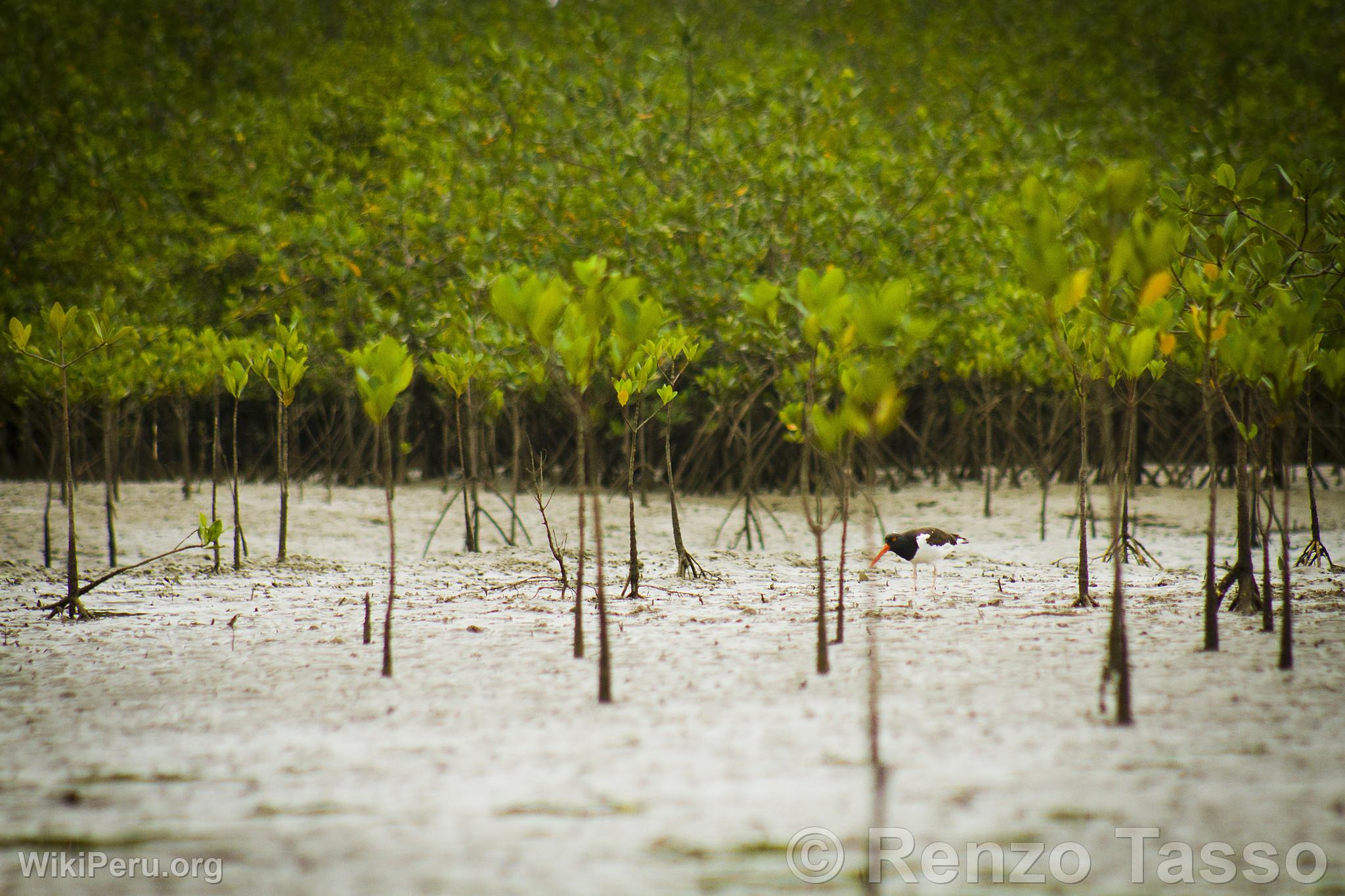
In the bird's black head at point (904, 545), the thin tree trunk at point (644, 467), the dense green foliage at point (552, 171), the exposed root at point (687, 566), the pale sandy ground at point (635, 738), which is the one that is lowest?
the pale sandy ground at point (635, 738)

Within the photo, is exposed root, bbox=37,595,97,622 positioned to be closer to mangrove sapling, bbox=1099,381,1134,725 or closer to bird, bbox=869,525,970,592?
bird, bbox=869,525,970,592

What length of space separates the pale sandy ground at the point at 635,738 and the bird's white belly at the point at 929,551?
9.0 inches

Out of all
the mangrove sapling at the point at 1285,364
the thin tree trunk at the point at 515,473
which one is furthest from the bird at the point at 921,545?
the thin tree trunk at the point at 515,473

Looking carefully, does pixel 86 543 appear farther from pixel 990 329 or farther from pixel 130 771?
pixel 990 329

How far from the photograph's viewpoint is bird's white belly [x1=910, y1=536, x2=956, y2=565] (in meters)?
4.89

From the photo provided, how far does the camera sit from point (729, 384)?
8.55 meters

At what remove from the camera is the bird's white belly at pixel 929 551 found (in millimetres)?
4887

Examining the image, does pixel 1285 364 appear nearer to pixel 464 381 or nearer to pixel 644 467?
pixel 464 381

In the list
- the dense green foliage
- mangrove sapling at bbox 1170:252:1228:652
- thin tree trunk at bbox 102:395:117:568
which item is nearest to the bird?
mangrove sapling at bbox 1170:252:1228:652

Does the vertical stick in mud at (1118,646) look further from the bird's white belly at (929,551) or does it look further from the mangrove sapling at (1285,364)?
the bird's white belly at (929,551)

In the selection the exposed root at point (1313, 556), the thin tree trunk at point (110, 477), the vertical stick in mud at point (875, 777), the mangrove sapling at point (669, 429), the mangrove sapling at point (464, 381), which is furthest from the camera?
the mangrove sapling at point (464, 381)

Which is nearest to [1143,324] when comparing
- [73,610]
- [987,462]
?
[73,610]

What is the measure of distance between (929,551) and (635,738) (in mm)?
2631

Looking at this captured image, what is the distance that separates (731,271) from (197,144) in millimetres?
7662
